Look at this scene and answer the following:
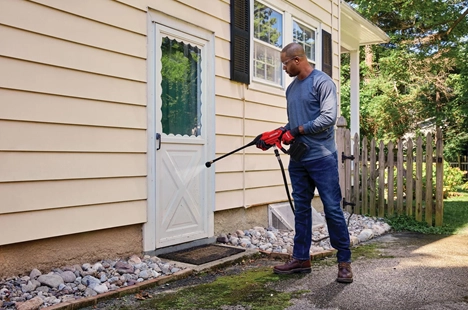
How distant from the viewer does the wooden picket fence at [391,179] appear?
7016mm

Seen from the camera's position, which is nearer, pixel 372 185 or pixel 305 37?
pixel 305 37

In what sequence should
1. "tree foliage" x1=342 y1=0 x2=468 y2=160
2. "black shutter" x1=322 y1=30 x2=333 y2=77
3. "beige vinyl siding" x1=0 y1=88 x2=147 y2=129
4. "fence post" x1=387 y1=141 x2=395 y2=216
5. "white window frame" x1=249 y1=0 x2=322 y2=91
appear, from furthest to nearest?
"tree foliage" x1=342 y1=0 x2=468 y2=160
"black shutter" x1=322 y1=30 x2=333 y2=77
"fence post" x1=387 y1=141 x2=395 y2=216
"white window frame" x1=249 y1=0 x2=322 y2=91
"beige vinyl siding" x1=0 y1=88 x2=147 y2=129

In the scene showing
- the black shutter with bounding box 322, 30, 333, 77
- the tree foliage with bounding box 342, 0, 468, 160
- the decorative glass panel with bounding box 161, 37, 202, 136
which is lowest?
the decorative glass panel with bounding box 161, 37, 202, 136

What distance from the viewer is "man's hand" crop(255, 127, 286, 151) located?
3797mm

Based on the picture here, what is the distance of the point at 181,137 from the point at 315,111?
159 centimetres

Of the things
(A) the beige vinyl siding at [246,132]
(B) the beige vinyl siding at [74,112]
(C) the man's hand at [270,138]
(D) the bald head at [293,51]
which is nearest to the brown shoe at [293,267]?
(C) the man's hand at [270,138]

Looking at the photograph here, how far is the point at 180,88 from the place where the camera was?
4.87 metres

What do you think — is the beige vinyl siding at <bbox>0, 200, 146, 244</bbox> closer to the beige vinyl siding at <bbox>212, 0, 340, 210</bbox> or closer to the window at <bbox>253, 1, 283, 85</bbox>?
the beige vinyl siding at <bbox>212, 0, 340, 210</bbox>

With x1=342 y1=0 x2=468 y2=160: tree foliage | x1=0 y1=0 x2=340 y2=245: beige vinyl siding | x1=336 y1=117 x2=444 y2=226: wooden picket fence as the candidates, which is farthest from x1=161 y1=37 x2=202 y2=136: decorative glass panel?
x1=342 y1=0 x2=468 y2=160: tree foliage

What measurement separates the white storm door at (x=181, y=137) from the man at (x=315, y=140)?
117 centimetres

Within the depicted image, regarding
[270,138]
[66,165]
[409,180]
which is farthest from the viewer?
[409,180]

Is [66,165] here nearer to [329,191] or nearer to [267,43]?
[329,191]

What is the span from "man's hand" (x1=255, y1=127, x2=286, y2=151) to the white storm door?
1.13m

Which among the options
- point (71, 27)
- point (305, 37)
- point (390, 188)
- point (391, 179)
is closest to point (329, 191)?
point (71, 27)
